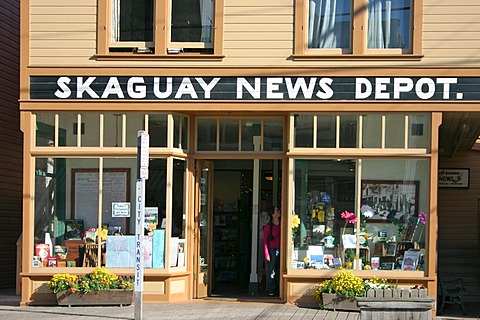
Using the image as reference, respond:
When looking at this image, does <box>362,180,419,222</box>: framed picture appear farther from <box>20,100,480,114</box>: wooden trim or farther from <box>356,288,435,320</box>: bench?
<box>356,288,435,320</box>: bench

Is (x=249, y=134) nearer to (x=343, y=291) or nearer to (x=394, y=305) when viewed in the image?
(x=343, y=291)

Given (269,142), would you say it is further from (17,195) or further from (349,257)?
(17,195)

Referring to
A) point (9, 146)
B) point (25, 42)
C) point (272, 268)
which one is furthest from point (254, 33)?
point (9, 146)

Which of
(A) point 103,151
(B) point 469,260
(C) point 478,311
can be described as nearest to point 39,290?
(A) point 103,151

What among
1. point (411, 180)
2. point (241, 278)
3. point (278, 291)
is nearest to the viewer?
point (411, 180)

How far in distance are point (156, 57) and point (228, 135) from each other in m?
1.88

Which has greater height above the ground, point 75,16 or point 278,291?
point 75,16

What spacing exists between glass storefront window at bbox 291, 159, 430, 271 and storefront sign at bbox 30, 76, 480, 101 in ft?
3.73

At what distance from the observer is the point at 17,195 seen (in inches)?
710

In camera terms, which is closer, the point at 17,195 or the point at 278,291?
the point at 278,291

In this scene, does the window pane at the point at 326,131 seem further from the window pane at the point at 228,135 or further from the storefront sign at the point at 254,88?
the window pane at the point at 228,135

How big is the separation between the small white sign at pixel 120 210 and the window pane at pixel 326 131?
348cm

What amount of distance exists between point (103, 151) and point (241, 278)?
4.47m

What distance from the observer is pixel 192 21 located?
43.9 ft
